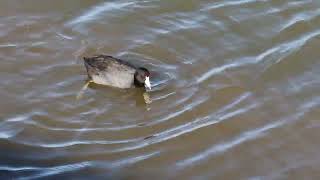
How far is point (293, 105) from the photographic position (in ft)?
26.5

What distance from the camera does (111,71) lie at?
864 cm

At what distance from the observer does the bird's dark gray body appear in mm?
8531

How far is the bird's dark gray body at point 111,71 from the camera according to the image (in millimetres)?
8531

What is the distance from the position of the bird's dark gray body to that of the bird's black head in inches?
3.0

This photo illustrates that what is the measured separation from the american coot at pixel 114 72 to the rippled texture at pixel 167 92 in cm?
13

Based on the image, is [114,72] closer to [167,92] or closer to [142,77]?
[142,77]

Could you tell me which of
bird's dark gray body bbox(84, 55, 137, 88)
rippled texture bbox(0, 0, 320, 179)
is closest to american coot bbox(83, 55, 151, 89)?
bird's dark gray body bbox(84, 55, 137, 88)

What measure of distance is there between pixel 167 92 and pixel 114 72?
745 millimetres

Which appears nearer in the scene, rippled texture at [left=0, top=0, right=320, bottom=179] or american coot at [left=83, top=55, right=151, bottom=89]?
rippled texture at [left=0, top=0, right=320, bottom=179]

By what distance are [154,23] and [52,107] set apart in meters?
2.32

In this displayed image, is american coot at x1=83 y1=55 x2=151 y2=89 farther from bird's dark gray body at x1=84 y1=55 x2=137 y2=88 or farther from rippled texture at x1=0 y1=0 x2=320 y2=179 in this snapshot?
rippled texture at x1=0 y1=0 x2=320 y2=179

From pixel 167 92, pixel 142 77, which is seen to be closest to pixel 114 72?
pixel 142 77

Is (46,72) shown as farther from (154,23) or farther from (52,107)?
Result: (154,23)

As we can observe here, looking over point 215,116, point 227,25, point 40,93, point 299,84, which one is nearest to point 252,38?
point 227,25
